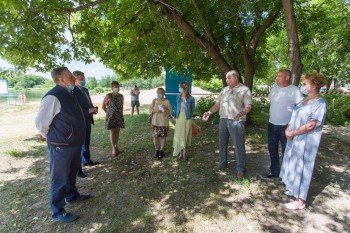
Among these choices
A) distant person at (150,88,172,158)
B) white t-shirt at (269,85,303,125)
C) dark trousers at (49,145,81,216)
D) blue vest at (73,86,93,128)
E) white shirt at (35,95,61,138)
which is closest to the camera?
white shirt at (35,95,61,138)

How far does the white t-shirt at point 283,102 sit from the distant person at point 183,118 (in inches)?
74.7

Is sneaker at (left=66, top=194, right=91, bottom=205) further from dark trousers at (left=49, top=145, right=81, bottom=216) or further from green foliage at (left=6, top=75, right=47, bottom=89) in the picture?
green foliage at (left=6, top=75, right=47, bottom=89)

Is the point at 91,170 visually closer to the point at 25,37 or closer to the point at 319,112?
the point at 25,37

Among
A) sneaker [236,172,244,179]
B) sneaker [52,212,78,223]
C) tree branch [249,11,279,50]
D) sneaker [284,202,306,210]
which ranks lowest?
sneaker [52,212,78,223]

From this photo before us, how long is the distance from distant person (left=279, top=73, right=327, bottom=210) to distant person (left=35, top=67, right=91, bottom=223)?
3083mm

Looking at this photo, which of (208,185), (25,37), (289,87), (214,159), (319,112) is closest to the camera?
(319,112)

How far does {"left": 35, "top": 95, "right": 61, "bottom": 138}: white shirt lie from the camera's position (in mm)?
3104

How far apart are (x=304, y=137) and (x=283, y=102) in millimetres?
723

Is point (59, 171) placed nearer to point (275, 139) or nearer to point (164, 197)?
point (164, 197)

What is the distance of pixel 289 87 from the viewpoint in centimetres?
392

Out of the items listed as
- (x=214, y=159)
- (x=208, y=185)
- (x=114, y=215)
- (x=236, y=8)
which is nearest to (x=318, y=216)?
(x=208, y=185)

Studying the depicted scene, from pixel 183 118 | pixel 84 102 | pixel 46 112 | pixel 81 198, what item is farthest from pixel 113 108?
pixel 46 112

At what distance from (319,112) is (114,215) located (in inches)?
126


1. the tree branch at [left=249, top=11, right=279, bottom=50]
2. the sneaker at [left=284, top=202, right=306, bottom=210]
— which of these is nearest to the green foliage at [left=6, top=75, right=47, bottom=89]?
the tree branch at [left=249, top=11, right=279, bottom=50]
